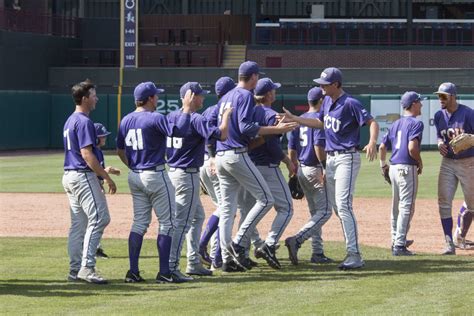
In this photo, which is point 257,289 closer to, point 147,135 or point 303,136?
point 147,135

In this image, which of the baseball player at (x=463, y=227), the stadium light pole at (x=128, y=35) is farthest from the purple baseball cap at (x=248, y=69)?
the stadium light pole at (x=128, y=35)

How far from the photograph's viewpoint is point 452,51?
45125mm

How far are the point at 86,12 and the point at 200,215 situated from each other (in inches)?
1556

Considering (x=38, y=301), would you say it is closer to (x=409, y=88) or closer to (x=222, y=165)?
(x=222, y=165)

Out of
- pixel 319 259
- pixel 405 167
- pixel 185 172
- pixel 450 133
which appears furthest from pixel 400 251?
pixel 185 172

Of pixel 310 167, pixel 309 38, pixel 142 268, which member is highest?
pixel 309 38

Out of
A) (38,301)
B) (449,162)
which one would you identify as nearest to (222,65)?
(449,162)

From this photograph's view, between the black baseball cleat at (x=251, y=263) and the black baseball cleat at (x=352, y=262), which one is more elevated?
Result: the black baseball cleat at (x=352, y=262)

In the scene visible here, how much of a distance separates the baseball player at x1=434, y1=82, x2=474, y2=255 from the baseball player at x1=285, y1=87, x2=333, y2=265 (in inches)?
61.3

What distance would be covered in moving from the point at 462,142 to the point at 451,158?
0.74 meters

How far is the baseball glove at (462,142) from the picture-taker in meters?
12.6

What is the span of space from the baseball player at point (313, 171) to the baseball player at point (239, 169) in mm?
856

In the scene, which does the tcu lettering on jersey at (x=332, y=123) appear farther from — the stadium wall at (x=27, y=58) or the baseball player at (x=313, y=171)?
the stadium wall at (x=27, y=58)

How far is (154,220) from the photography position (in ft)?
57.4
